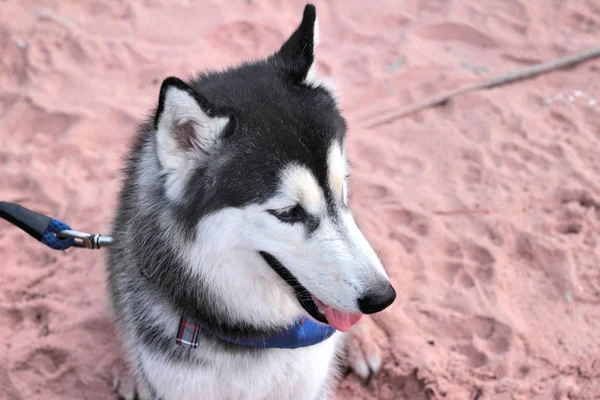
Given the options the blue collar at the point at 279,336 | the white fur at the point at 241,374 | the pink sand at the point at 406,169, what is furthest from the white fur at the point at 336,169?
the pink sand at the point at 406,169

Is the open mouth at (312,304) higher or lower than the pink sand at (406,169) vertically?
higher

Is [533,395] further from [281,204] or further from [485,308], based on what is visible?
[281,204]

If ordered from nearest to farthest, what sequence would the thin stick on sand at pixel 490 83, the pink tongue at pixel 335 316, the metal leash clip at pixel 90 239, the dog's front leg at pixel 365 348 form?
the pink tongue at pixel 335 316 → the metal leash clip at pixel 90 239 → the dog's front leg at pixel 365 348 → the thin stick on sand at pixel 490 83

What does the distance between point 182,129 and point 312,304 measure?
73 centimetres

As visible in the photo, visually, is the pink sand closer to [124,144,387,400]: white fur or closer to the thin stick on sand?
the thin stick on sand

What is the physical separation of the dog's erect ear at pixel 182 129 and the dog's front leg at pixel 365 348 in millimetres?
1413

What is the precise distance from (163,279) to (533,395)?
1793mm

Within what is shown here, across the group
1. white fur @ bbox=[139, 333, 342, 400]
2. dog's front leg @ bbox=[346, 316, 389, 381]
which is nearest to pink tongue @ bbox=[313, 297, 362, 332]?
white fur @ bbox=[139, 333, 342, 400]

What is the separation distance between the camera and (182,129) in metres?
1.95

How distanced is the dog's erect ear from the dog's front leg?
Result: 55.6 inches

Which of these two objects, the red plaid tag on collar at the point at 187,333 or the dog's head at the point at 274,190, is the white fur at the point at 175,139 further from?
the red plaid tag on collar at the point at 187,333

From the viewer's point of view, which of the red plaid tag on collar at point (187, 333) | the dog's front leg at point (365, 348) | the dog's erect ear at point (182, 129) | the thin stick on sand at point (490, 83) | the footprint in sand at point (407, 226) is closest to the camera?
the dog's erect ear at point (182, 129)

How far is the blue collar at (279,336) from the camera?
2.16m

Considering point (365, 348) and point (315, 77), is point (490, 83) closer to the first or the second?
point (365, 348)
